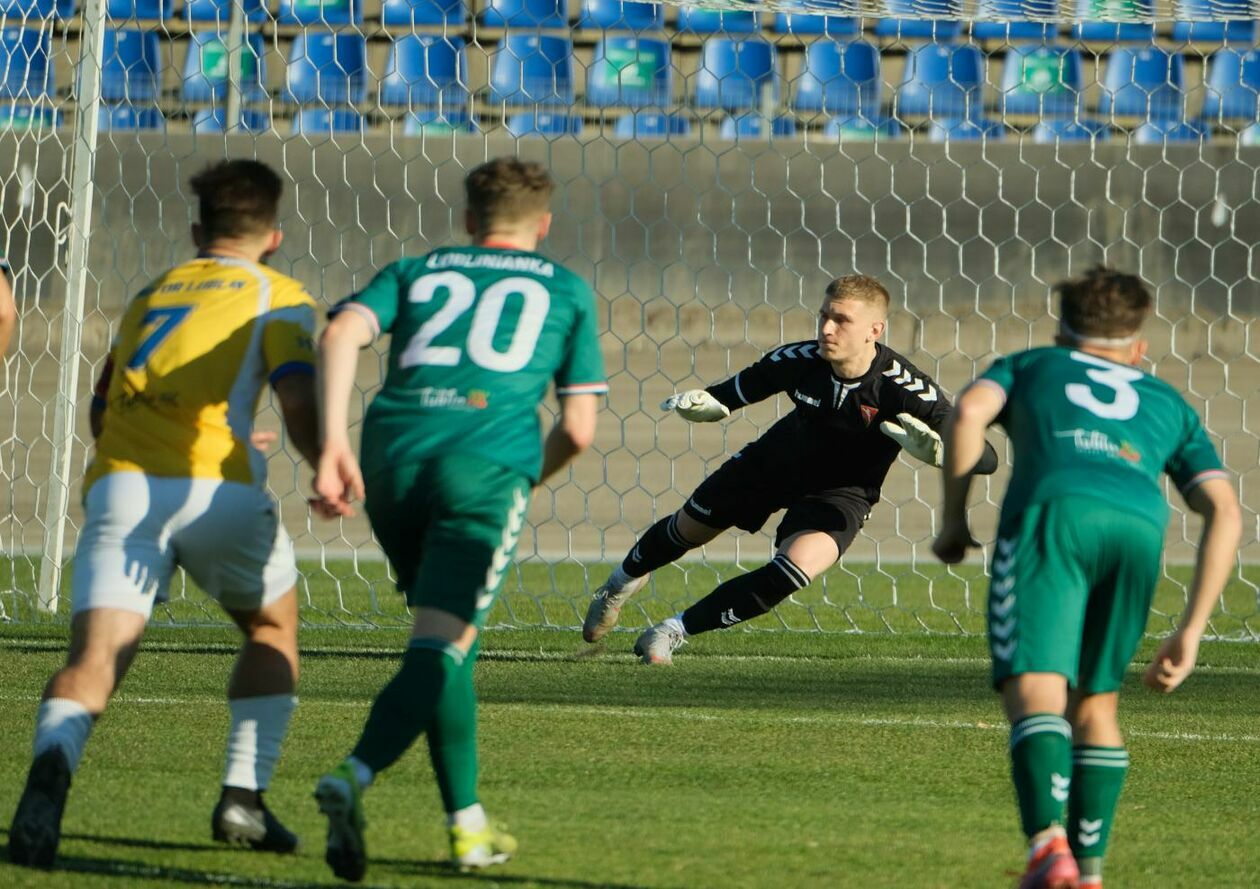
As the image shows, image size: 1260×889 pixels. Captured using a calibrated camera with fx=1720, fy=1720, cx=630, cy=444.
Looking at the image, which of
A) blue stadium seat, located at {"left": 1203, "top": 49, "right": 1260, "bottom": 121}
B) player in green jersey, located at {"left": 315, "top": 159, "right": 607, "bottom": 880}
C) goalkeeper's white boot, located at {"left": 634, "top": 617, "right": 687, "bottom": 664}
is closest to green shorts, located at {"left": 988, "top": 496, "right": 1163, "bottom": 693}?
player in green jersey, located at {"left": 315, "top": 159, "right": 607, "bottom": 880}

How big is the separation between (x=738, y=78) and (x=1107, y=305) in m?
12.4

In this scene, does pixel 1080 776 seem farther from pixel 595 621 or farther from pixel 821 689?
pixel 595 621

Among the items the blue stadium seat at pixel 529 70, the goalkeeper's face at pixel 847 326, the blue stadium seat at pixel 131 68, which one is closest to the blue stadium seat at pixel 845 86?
the blue stadium seat at pixel 529 70

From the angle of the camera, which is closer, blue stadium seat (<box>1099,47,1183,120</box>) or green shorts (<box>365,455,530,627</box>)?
green shorts (<box>365,455,530,627</box>)

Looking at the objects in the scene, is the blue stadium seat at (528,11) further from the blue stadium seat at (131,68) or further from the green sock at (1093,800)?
the green sock at (1093,800)

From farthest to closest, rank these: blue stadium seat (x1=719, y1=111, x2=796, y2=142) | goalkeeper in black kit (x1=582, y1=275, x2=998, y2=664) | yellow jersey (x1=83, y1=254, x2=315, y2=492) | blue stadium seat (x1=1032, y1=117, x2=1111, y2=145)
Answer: blue stadium seat (x1=719, y1=111, x2=796, y2=142) → blue stadium seat (x1=1032, y1=117, x2=1111, y2=145) → goalkeeper in black kit (x1=582, y1=275, x2=998, y2=664) → yellow jersey (x1=83, y1=254, x2=315, y2=492)

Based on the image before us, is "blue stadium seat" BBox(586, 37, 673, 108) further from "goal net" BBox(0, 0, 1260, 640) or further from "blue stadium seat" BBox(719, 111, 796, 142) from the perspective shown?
"blue stadium seat" BBox(719, 111, 796, 142)

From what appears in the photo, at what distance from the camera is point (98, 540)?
11.8 ft

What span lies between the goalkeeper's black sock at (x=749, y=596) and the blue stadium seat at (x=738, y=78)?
890cm

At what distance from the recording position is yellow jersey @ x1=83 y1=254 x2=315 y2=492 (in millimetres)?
Answer: 3629

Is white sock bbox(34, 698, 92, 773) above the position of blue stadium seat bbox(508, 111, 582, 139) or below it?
below

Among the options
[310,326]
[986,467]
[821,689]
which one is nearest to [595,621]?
[821,689]

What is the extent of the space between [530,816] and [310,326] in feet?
4.41

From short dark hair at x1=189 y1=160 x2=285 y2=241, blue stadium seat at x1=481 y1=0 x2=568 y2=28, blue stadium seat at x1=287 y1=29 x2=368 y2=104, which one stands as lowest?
→ short dark hair at x1=189 y1=160 x2=285 y2=241
